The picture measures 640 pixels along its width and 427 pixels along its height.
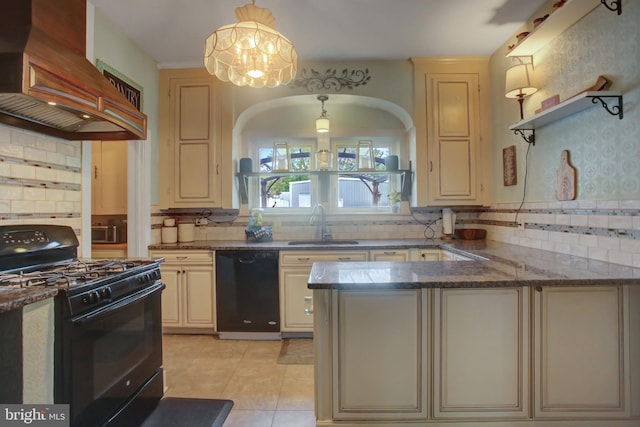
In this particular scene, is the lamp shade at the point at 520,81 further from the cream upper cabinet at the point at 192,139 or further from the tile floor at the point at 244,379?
the tile floor at the point at 244,379

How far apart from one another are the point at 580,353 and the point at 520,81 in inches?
74.3

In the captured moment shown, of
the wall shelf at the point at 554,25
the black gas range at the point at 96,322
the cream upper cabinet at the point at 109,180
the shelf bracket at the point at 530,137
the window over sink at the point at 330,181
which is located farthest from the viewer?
the window over sink at the point at 330,181

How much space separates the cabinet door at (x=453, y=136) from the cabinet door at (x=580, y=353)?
172 centimetres

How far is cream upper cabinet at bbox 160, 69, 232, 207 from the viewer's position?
3.17 metres

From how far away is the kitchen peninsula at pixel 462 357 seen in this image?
4.96 feet

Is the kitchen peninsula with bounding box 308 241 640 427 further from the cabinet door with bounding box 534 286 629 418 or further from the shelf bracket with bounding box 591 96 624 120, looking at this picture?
the shelf bracket with bounding box 591 96 624 120

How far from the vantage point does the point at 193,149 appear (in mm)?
3186

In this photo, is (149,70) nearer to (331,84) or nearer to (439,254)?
(331,84)

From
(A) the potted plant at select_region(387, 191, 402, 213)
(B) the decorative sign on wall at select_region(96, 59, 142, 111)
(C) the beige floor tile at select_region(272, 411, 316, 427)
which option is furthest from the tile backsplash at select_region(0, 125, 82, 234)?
(A) the potted plant at select_region(387, 191, 402, 213)

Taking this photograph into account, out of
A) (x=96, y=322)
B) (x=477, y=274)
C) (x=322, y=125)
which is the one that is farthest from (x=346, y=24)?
(x=96, y=322)

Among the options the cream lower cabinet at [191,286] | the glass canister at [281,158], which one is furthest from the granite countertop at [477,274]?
the glass canister at [281,158]

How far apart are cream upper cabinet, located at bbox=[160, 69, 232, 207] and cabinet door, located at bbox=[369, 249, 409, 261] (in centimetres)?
157

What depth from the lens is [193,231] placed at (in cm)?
330

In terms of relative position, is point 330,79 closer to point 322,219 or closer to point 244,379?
point 322,219
